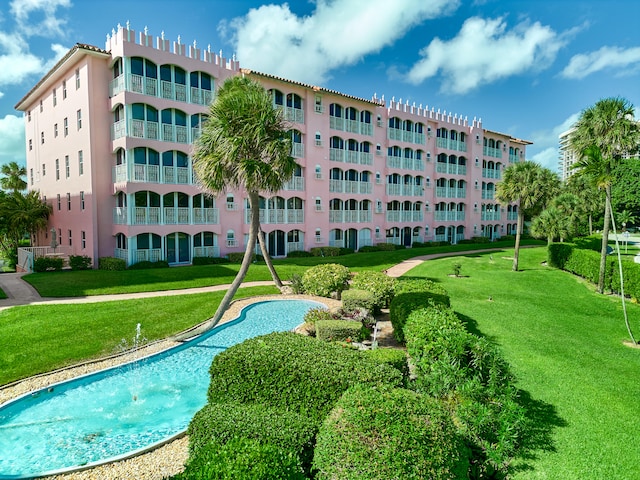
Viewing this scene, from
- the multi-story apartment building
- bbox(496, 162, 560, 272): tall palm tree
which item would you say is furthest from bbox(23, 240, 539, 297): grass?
bbox(496, 162, 560, 272): tall palm tree

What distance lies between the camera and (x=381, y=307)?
1523 cm

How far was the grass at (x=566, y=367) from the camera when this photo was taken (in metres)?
6.05

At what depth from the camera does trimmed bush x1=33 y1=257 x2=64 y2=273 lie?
22969mm

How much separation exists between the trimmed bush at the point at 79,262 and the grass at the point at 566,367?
2272 centimetres

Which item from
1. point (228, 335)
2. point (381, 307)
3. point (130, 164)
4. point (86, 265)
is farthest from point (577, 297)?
point (86, 265)

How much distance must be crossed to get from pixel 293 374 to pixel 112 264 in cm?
2149

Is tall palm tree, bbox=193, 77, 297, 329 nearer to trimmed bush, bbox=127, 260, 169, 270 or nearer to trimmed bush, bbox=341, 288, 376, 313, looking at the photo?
trimmed bush, bbox=341, 288, 376, 313

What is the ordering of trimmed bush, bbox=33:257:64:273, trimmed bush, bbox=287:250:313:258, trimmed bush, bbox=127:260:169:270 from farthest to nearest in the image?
1. trimmed bush, bbox=287:250:313:258
2. trimmed bush, bbox=127:260:169:270
3. trimmed bush, bbox=33:257:64:273

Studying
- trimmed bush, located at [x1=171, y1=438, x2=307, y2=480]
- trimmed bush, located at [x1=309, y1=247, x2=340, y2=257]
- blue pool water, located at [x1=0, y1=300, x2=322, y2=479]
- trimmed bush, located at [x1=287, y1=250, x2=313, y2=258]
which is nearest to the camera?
trimmed bush, located at [x1=171, y1=438, x2=307, y2=480]

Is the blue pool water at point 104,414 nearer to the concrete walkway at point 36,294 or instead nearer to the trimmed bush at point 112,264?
the concrete walkway at point 36,294

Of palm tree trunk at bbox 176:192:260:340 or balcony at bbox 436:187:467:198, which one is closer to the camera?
palm tree trunk at bbox 176:192:260:340

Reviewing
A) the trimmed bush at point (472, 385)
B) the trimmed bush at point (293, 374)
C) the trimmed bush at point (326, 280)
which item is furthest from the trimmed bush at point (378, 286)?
the trimmed bush at point (293, 374)

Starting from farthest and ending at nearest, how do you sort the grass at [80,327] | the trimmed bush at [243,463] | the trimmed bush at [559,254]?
1. the trimmed bush at [559,254]
2. the grass at [80,327]
3. the trimmed bush at [243,463]

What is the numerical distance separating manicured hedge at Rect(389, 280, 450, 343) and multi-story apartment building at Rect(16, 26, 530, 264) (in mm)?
10670
